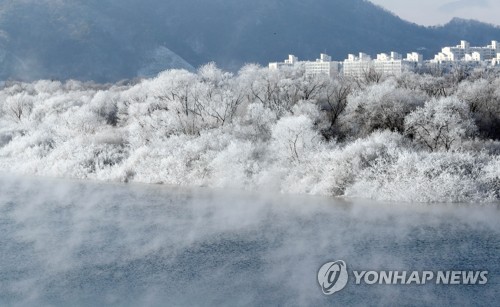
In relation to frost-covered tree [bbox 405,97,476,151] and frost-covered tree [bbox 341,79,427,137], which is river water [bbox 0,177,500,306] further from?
frost-covered tree [bbox 341,79,427,137]

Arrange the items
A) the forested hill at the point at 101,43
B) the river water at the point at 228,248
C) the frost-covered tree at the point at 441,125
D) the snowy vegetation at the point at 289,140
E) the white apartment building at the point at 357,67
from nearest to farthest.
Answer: the river water at the point at 228,248, the snowy vegetation at the point at 289,140, the frost-covered tree at the point at 441,125, the white apartment building at the point at 357,67, the forested hill at the point at 101,43

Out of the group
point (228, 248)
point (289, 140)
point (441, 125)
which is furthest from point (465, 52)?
point (228, 248)

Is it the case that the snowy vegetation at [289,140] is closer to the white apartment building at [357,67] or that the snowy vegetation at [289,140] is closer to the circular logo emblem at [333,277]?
the circular logo emblem at [333,277]

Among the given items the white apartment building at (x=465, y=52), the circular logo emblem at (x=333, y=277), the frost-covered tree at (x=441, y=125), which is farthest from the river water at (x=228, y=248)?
the white apartment building at (x=465, y=52)

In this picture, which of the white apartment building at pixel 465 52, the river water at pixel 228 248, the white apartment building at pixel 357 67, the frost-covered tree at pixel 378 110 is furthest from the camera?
the white apartment building at pixel 465 52

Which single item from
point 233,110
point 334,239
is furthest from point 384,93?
point 334,239

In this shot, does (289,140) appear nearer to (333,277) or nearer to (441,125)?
(441,125)
